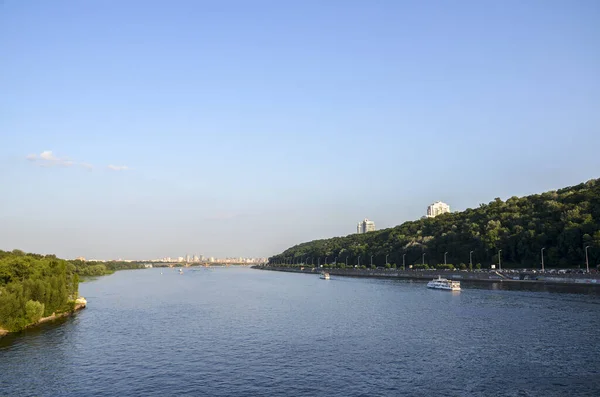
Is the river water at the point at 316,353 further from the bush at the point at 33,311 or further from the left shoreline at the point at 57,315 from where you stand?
the bush at the point at 33,311

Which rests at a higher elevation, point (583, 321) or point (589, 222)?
point (589, 222)

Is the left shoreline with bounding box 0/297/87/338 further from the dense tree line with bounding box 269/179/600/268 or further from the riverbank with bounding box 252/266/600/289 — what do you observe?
the dense tree line with bounding box 269/179/600/268

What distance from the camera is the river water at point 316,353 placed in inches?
1513

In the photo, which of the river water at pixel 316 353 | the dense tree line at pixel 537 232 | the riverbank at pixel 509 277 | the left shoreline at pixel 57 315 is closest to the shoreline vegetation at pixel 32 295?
the left shoreline at pixel 57 315

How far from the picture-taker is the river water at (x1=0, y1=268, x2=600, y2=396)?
3844cm

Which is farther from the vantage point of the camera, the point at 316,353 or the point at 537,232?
the point at 537,232

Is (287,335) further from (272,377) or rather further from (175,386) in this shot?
(175,386)

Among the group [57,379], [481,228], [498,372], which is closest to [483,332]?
[498,372]

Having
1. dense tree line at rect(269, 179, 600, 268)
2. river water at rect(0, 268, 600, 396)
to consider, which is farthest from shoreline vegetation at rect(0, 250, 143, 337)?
dense tree line at rect(269, 179, 600, 268)

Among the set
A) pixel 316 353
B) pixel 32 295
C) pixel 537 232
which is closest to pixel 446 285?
pixel 537 232

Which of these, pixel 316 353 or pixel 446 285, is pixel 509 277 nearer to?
pixel 446 285

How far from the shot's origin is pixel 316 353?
49906 mm

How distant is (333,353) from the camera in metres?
49.8

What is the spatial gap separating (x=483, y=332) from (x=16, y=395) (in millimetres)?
52225
